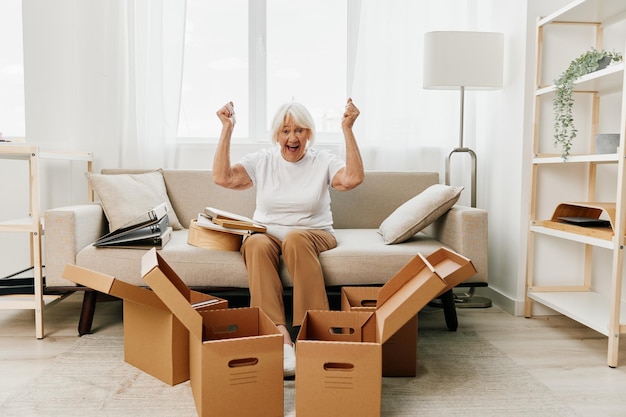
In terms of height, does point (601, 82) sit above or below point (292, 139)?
above

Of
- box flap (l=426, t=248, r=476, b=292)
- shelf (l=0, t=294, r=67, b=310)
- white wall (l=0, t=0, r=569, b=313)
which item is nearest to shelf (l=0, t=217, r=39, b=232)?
shelf (l=0, t=294, r=67, b=310)

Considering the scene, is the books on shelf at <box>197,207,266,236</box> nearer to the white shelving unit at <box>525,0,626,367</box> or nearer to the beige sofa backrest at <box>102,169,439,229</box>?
the beige sofa backrest at <box>102,169,439,229</box>

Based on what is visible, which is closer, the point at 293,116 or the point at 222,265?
the point at 222,265

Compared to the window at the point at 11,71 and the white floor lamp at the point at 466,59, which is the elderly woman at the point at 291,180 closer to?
the white floor lamp at the point at 466,59

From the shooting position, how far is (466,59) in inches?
104

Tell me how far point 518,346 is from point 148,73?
2.30 meters

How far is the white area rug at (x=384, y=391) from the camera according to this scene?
153 centimetres

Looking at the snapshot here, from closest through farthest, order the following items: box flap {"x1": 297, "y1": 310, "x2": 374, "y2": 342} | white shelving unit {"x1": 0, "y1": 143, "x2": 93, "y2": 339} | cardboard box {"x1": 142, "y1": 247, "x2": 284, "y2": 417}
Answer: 1. cardboard box {"x1": 142, "y1": 247, "x2": 284, "y2": 417}
2. box flap {"x1": 297, "y1": 310, "x2": 374, "y2": 342}
3. white shelving unit {"x1": 0, "y1": 143, "x2": 93, "y2": 339}

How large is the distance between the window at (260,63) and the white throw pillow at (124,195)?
60cm

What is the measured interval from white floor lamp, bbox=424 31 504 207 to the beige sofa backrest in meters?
0.53

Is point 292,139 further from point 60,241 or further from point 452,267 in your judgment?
point 60,241

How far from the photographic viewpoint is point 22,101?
3074 millimetres

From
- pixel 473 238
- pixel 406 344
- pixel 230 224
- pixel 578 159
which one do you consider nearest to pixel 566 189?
pixel 578 159

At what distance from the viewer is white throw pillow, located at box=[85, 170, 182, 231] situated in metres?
2.35
